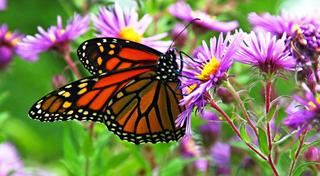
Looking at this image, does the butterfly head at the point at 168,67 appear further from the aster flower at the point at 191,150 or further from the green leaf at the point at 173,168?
the aster flower at the point at 191,150

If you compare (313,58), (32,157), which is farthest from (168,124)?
(32,157)

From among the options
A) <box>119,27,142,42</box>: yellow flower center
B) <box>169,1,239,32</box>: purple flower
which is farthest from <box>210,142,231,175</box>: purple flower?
<box>119,27,142,42</box>: yellow flower center

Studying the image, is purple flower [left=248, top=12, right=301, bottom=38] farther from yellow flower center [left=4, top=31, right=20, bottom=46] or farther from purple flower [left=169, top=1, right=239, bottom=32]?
yellow flower center [left=4, top=31, right=20, bottom=46]

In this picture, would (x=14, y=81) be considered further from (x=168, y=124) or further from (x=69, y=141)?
(x=168, y=124)

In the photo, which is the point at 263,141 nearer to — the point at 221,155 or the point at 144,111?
the point at 144,111

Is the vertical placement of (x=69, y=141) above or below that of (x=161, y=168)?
above

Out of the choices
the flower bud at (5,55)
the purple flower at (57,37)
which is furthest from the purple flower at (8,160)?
the purple flower at (57,37)

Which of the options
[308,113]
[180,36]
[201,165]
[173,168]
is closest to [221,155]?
[201,165]
